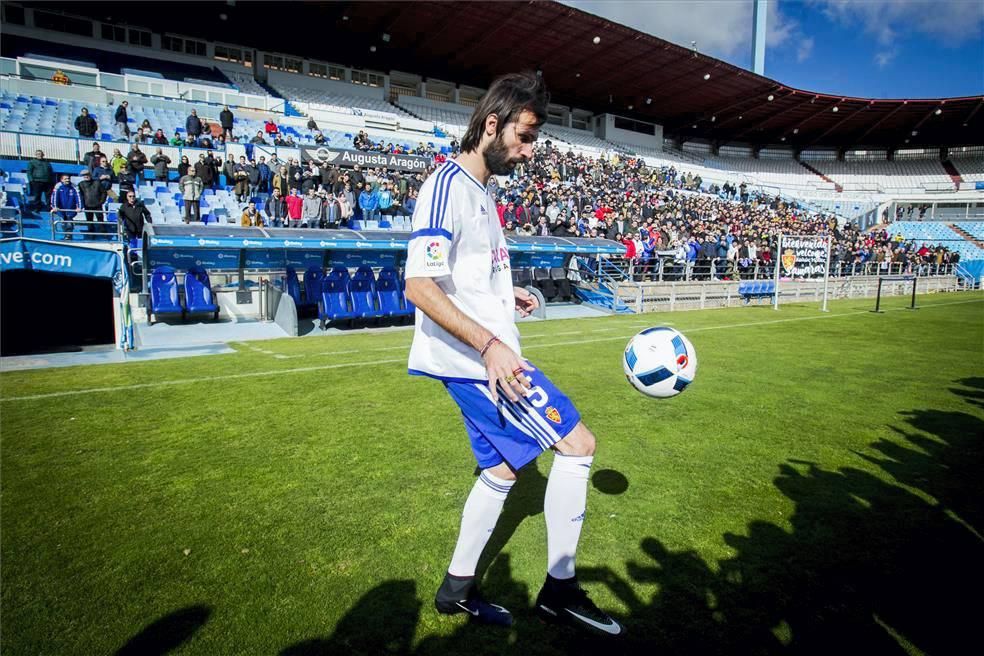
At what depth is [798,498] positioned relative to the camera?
385cm

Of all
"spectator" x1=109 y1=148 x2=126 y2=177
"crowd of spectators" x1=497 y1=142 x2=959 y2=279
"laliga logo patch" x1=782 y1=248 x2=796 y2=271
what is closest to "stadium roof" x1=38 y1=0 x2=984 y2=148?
"crowd of spectators" x1=497 y1=142 x2=959 y2=279

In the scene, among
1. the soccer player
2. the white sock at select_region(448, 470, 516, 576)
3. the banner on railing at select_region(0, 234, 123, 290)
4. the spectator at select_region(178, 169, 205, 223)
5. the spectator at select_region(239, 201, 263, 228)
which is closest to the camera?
the soccer player

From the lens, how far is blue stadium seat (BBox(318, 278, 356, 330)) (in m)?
12.9

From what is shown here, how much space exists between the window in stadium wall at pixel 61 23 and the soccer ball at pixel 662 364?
134 ft

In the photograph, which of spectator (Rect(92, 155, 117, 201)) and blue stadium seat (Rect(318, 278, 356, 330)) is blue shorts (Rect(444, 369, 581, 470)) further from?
spectator (Rect(92, 155, 117, 201))

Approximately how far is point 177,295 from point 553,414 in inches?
492

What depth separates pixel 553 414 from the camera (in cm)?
240

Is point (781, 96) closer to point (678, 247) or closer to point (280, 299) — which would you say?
point (678, 247)

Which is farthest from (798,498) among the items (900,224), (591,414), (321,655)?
(900,224)

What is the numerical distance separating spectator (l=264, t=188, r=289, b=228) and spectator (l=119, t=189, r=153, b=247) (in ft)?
11.7

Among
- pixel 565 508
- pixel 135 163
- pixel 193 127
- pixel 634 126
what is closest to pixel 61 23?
pixel 193 127

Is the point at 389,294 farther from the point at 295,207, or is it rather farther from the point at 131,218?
the point at 131,218

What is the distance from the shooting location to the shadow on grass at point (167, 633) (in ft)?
7.57

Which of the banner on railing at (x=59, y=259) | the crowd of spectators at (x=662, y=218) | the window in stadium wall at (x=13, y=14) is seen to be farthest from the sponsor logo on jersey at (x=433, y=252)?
the window in stadium wall at (x=13, y=14)
